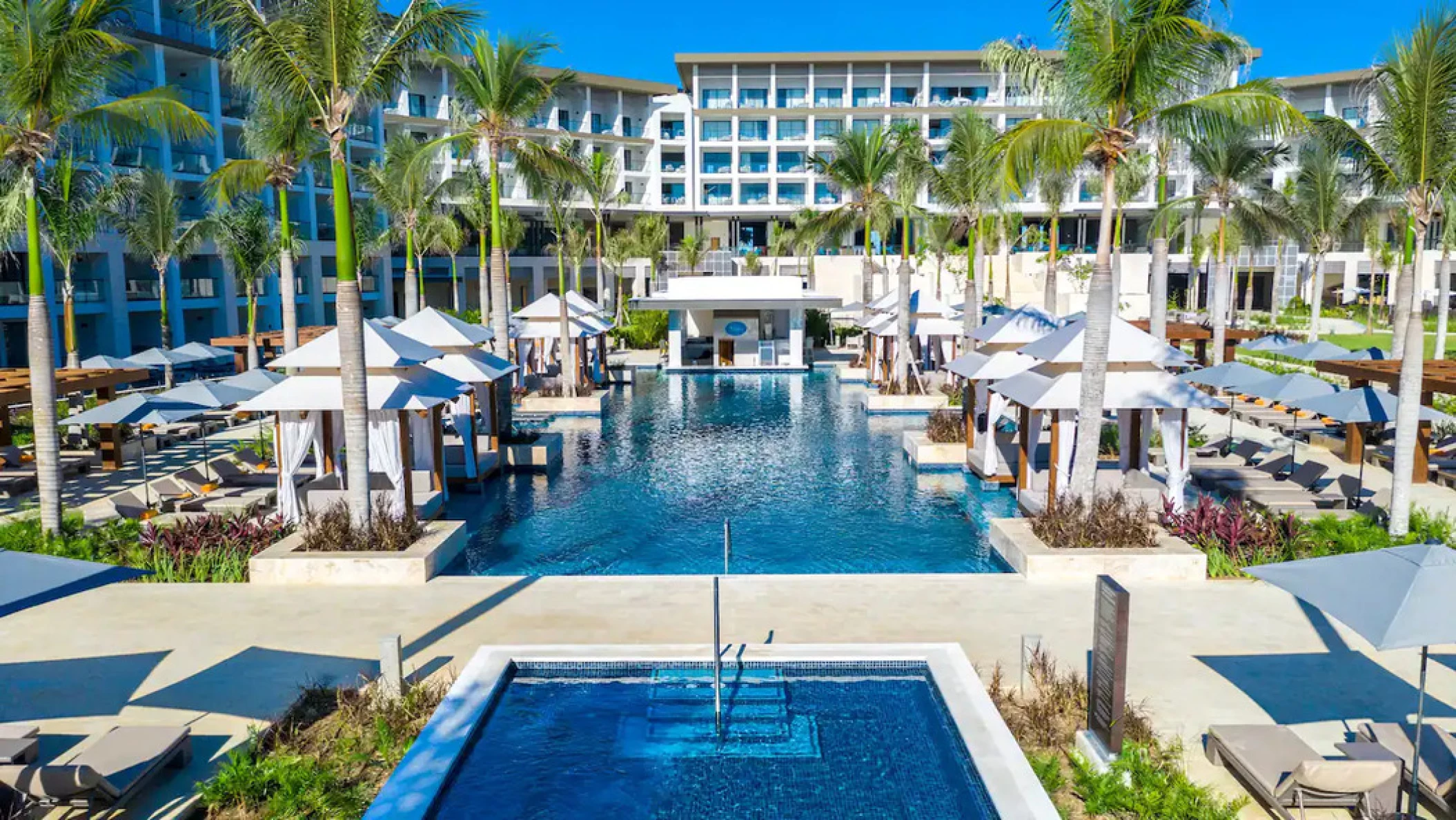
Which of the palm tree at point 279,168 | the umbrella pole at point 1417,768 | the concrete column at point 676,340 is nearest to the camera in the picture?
the umbrella pole at point 1417,768

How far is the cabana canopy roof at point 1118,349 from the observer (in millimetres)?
15625

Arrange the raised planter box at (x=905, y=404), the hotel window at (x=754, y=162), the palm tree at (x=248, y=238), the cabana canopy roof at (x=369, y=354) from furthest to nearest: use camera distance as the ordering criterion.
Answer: the hotel window at (x=754, y=162) < the palm tree at (x=248, y=238) < the raised planter box at (x=905, y=404) < the cabana canopy roof at (x=369, y=354)

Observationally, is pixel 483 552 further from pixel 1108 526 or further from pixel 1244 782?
pixel 1244 782

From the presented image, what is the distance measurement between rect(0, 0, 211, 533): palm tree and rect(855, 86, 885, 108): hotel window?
6474 centimetres

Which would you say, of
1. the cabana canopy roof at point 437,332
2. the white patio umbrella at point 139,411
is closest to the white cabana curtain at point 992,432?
the cabana canopy roof at point 437,332

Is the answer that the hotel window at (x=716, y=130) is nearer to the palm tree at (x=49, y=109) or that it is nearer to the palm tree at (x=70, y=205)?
the palm tree at (x=70, y=205)

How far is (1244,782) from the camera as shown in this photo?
25.1 ft

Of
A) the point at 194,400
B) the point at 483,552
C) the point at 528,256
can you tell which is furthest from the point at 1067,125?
the point at 528,256

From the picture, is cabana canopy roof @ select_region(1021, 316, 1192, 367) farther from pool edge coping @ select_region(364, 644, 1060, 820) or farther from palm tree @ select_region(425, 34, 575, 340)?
palm tree @ select_region(425, 34, 575, 340)

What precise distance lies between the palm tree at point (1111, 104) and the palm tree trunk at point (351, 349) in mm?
8407

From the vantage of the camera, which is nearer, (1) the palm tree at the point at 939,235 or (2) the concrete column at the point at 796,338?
(2) the concrete column at the point at 796,338

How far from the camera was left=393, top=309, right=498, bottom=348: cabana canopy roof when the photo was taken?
2048 centimetres

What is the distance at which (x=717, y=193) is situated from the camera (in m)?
76.3

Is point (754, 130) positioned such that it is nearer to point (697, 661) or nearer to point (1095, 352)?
point (1095, 352)
